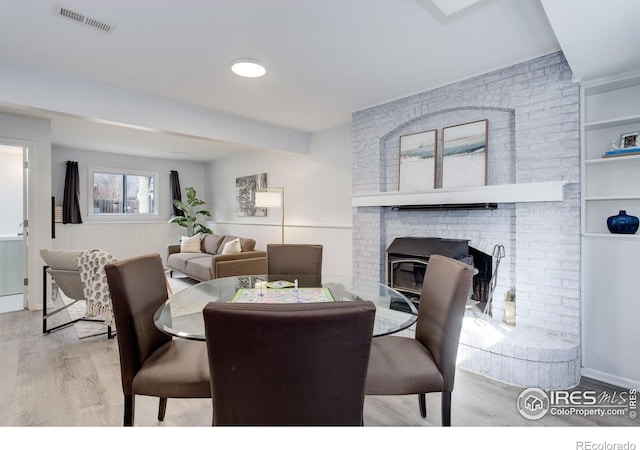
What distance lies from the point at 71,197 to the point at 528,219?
682 cm

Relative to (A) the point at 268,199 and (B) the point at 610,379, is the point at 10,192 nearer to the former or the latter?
(A) the point at 268,199

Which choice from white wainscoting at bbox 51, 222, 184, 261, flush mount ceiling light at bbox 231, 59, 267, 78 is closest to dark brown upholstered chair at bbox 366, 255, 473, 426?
flush mount ceiling light at bbox 231, 59, 267, 78

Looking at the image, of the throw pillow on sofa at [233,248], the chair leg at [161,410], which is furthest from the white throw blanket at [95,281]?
the throw pillow on sofa at [233,248]

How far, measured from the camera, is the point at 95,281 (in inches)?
115

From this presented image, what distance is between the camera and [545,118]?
2.51 meters

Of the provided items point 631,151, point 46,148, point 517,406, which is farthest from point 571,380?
point 46,148

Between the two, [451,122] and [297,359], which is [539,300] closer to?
[451,122]

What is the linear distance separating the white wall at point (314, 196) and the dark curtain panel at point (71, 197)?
9.01 feet

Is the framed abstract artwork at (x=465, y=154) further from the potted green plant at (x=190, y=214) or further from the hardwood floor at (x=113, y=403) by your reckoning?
the potted green plant at (x=190, y=214)

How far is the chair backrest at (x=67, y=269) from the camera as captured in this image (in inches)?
118

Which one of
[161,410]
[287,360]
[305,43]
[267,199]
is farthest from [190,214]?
[287,360]

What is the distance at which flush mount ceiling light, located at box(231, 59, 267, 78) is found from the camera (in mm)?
2638

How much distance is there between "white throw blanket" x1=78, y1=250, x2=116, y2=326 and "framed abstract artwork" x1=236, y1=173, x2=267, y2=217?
123 inches

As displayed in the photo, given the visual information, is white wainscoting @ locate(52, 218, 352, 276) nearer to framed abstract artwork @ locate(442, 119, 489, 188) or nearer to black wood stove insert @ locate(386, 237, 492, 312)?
black wood stove insert @ locate(386, 237, 492, 312)
